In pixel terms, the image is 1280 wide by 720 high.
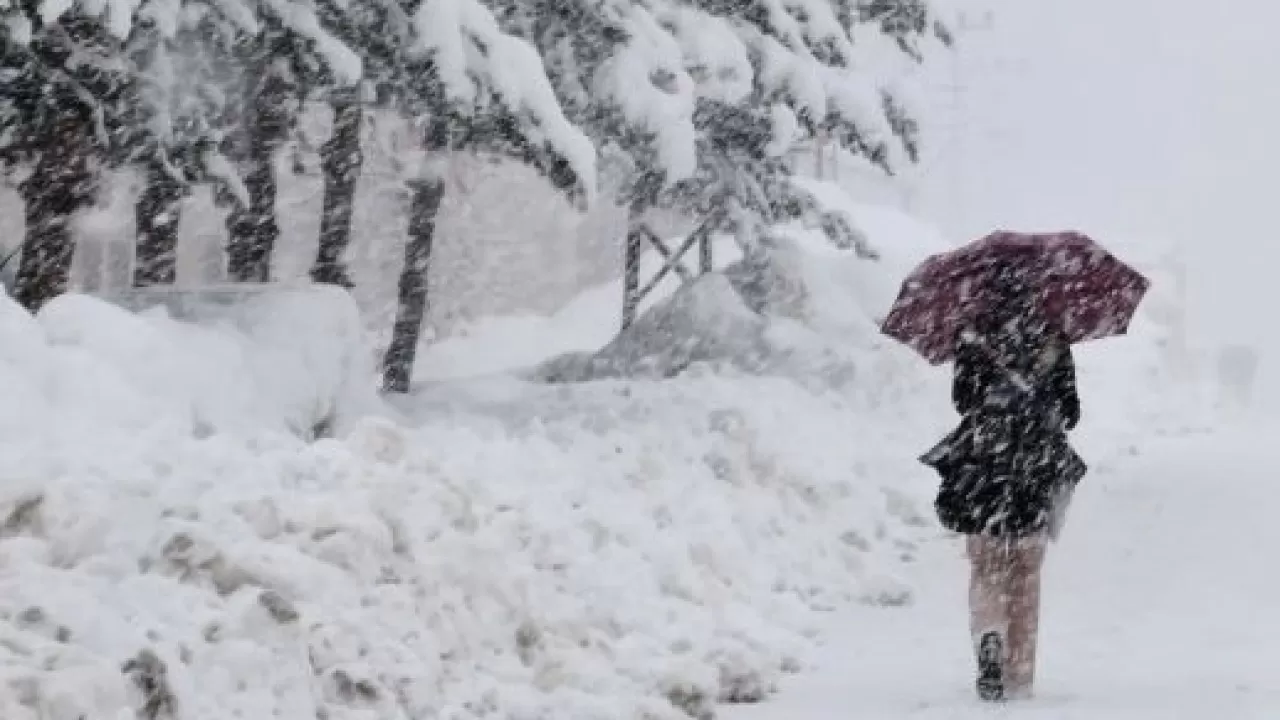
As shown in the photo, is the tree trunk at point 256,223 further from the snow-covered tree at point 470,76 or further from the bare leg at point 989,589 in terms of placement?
the bare leg at point 989,589

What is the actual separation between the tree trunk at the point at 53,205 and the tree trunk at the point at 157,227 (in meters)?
0.80

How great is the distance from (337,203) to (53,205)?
4.43 m

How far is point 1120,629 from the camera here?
859 cm

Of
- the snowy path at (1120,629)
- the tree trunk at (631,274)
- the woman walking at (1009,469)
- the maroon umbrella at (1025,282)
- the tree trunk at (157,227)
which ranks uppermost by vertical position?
the tree trunk at (631,274)

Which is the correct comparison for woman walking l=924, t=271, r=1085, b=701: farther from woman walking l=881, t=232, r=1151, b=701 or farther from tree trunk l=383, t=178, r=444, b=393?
tree trunk l=383, t=178, r=444, b=393

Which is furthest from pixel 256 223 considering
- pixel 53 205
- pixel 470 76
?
pixel 470 76

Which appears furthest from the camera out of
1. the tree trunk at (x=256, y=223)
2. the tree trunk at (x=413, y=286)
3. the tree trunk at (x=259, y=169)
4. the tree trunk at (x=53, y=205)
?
the tree trunk at (x=413, y=286)

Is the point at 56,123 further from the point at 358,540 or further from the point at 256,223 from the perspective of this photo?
the point at 358,540

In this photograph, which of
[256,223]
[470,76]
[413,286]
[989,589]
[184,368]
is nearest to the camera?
[989,589]

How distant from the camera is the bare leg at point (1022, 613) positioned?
6879 millimetres

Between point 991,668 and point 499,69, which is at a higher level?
point 499,69

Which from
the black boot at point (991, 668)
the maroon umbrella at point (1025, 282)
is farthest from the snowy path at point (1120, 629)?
the maroon umbrella at point (1025, 282)

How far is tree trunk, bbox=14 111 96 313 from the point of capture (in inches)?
392

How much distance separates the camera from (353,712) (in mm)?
5301
